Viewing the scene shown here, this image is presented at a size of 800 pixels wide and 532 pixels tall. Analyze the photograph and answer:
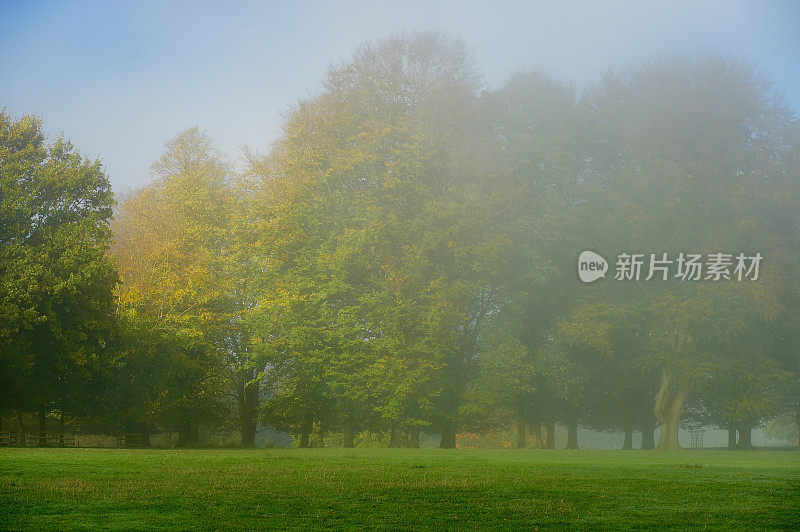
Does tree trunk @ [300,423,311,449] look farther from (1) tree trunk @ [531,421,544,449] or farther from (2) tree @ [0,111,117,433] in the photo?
(1) tree trunk @ [531,421,544,449]

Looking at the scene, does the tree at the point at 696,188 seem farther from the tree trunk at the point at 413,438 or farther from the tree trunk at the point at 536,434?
the tree trunk at the point at 413,438

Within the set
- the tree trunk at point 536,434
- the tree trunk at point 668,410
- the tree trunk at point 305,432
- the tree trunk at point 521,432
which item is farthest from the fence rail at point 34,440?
the tree trunk at point 668,410

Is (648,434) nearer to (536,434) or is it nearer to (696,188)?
(536,434)

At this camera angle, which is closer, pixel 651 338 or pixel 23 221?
pixel 23 221

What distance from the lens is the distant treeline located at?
37.5 meters

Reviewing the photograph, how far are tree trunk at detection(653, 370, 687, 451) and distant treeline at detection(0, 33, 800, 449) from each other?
0.67ft

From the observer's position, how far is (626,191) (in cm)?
4078

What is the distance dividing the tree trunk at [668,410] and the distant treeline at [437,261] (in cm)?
20

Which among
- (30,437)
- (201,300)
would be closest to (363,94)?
(201,300)

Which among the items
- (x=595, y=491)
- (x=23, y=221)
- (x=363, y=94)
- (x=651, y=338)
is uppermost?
(x=363, y=94)

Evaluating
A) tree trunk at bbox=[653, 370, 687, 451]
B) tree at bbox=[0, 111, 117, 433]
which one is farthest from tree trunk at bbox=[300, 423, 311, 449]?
tree trunk at bbox=[653, 370, 687, 451]

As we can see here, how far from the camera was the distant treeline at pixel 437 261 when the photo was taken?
37.5m

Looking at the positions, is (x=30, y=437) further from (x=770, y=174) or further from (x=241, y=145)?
(x=770, y=174)

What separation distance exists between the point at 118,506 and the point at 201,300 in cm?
2981
